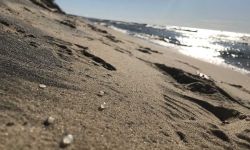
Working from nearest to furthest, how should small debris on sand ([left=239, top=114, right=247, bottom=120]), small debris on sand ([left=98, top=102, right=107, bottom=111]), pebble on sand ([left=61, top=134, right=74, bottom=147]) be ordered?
pebble on sand ([left=61, top=134, right=74, bottom=147])
small debris on sand ([left=98, top=102, right=107, bottom=111])
small debris on sand ([left=239, top=114, right=247, bottom=120])

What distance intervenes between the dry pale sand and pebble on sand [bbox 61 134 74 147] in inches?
0.9

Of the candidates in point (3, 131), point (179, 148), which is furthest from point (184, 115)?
point (3, 131)

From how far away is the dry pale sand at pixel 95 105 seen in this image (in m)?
3.69

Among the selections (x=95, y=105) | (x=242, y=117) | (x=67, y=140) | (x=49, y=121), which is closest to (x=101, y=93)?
(x=95, y=105)

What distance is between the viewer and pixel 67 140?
3.48 m

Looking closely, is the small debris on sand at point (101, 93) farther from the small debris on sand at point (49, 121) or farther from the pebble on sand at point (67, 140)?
the pebble on sand at point (67, 140)

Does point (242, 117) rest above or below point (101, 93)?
below

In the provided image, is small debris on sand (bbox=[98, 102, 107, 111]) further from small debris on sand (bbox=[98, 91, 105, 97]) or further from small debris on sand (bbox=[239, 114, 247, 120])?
small debris on sand (bbox=[239, 114, 247, 120])

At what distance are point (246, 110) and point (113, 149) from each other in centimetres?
426

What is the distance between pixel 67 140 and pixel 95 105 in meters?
1.18

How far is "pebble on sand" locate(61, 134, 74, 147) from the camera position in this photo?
343 centimetres

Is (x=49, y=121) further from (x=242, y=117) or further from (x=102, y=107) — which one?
(x=242, y=117)

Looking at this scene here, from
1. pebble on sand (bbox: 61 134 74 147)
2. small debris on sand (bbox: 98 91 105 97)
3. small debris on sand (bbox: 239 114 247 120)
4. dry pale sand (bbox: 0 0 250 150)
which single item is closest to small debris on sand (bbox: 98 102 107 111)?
dry pale sand (bbox: 0 0 250 150)

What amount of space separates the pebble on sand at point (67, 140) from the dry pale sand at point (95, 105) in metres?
0.02
